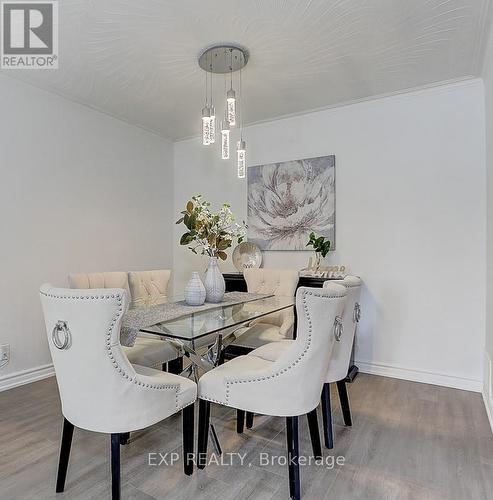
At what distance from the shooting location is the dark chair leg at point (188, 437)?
67.1 inches

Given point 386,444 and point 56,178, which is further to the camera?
point 56,178

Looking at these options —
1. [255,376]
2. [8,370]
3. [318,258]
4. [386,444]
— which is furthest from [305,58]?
[8,370]

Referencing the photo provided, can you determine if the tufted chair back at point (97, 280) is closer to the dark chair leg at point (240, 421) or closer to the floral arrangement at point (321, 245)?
the dark chair leg at point (240, 421)

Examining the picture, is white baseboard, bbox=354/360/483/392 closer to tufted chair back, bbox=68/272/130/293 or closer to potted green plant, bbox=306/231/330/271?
potted green plant, bbox=306/231/330/271

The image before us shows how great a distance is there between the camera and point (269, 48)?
249 cm

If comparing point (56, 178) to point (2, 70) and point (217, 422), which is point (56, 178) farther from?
point (217, 422)

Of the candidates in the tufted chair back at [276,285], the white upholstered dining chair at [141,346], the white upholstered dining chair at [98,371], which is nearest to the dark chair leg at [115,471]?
the white upholstered dining chair at [98,371]

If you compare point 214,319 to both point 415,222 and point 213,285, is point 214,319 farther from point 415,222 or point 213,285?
point 415,222

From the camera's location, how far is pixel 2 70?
9.34 feet

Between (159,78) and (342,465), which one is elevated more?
(159,78)

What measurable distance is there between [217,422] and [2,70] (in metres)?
3.22

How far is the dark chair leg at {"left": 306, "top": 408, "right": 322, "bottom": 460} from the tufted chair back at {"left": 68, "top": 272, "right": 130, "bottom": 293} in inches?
62.6

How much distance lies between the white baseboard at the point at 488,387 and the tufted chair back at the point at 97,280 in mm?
2657

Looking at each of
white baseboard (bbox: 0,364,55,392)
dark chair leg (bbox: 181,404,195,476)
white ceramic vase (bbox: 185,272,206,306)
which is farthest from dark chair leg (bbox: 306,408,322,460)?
white baseboard (bbox: 0,364,55,392)
